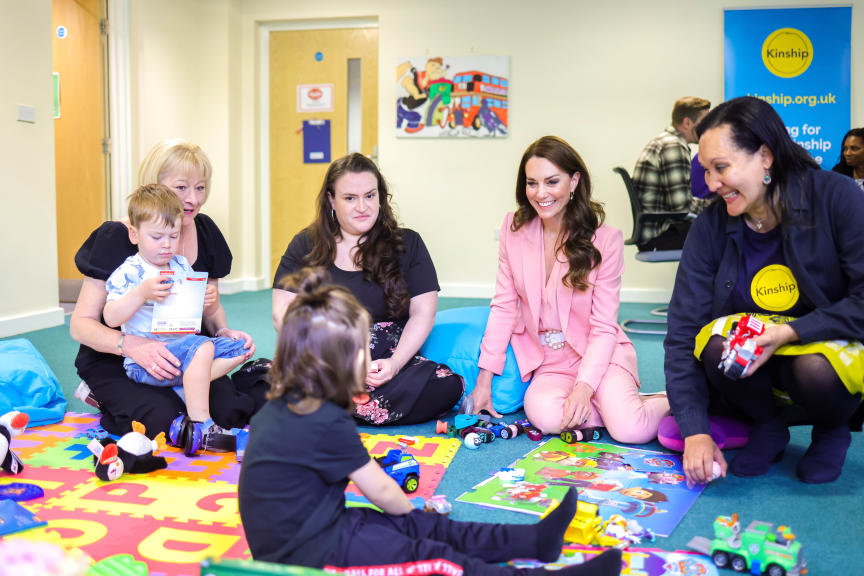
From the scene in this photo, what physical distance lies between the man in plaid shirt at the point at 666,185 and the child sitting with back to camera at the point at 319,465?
10.3ft

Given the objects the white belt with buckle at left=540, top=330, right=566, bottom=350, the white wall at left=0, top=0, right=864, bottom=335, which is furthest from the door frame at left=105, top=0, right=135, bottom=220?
the white belt with buckle at left=540, top=330, right=566, bottom=350

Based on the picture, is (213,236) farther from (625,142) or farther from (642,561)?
(625,142)

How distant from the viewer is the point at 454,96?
5879 mm

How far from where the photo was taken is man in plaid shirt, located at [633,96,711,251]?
411cm

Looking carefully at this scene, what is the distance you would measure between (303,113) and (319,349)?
5.48 meters

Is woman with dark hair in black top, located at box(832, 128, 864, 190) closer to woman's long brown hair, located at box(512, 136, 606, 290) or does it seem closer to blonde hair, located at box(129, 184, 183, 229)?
woman's long brown hair, located at box(512, 136, 606, 290)

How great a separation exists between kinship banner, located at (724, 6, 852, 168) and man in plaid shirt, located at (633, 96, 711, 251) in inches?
57.9

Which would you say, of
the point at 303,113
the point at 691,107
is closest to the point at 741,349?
the point at 691,107

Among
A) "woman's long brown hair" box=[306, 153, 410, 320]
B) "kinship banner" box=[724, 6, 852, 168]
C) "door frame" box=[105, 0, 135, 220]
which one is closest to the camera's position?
"woman's long brown hair" box=[306, 153, 410, 320]

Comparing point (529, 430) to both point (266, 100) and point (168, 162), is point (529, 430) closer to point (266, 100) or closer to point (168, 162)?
point (168, 162)

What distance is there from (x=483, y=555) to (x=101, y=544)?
761mm

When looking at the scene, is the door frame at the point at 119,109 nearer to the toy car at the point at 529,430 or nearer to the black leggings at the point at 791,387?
the toy car at the point at 529,430

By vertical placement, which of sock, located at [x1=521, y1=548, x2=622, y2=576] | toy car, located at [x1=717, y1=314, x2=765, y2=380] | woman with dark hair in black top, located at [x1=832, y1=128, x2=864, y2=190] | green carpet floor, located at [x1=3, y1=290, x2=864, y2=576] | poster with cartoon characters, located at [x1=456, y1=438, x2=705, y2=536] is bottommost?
green carpet floor, located at [x1=3, y1=290, x2=864, y2=576]

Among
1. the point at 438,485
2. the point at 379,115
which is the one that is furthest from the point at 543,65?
the point at 438,485
